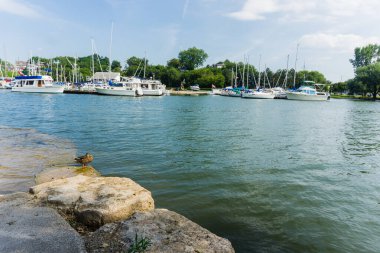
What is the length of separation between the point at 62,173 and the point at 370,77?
10756 cm

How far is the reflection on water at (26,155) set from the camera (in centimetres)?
985

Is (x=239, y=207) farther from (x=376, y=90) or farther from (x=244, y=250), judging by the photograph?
(x=376, y=90)

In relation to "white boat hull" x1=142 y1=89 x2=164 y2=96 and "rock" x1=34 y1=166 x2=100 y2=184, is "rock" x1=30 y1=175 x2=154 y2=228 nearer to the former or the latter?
"rock" x1=34 y1=166 x2=100 y2=184

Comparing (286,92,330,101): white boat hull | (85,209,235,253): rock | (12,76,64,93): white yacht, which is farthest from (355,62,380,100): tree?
(85,209,235,253): rock

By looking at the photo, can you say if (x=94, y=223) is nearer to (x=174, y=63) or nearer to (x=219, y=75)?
(x=219, y=75)

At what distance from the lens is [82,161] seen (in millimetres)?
12102

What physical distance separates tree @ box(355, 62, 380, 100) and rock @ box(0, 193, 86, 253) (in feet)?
358

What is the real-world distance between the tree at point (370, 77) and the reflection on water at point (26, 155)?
103 m

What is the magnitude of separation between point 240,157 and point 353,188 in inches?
194

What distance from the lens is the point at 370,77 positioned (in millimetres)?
97375

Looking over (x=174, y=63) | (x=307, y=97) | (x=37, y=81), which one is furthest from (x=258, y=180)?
(x=174, y=63)

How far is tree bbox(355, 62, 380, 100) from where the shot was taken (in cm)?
9625

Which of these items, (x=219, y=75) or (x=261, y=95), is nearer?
(x=261, y=95)

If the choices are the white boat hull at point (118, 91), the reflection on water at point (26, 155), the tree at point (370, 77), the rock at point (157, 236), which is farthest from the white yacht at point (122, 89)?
the rock at point (157, 236)
